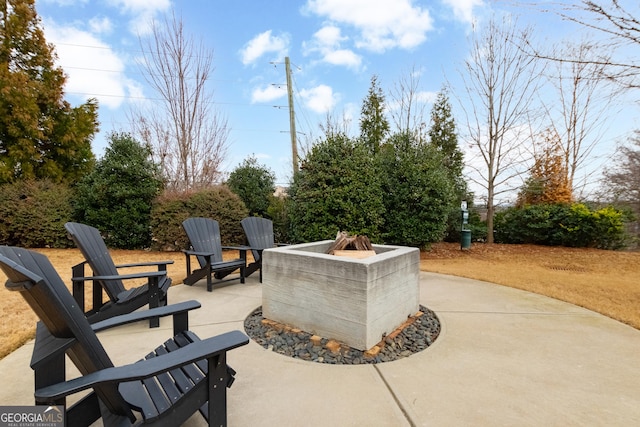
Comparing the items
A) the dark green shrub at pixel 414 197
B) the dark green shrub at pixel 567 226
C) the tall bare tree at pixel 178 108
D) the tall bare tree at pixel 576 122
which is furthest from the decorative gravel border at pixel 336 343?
the tall bare tree at pixel 576 122

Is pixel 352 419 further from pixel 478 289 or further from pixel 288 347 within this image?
pixel 478 289

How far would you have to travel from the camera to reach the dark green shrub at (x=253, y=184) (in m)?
10.2

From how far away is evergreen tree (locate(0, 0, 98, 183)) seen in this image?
32.2 feet

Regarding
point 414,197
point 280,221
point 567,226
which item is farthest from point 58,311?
point 567,226

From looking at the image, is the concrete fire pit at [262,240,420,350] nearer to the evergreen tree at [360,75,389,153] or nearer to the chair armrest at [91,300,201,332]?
the chair armrest at [91,300,201,332]

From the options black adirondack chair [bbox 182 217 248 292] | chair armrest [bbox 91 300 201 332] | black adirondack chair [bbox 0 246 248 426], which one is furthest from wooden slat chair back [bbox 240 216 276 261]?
black adirondack chair [bbox 0 246 248 426]

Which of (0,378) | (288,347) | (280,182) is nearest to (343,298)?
(288,347)

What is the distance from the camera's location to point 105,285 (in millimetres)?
2969

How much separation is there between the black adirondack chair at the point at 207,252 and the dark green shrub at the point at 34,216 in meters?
5.86

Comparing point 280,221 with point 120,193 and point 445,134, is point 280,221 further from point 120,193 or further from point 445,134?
point 445,134

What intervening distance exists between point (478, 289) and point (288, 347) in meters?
3.09

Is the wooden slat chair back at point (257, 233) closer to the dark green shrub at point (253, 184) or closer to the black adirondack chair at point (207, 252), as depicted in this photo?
the black adirondack chair at point (207, 252)

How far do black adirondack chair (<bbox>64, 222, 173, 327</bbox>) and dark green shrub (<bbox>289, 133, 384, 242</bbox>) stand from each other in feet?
12.3

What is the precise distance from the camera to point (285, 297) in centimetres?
306
